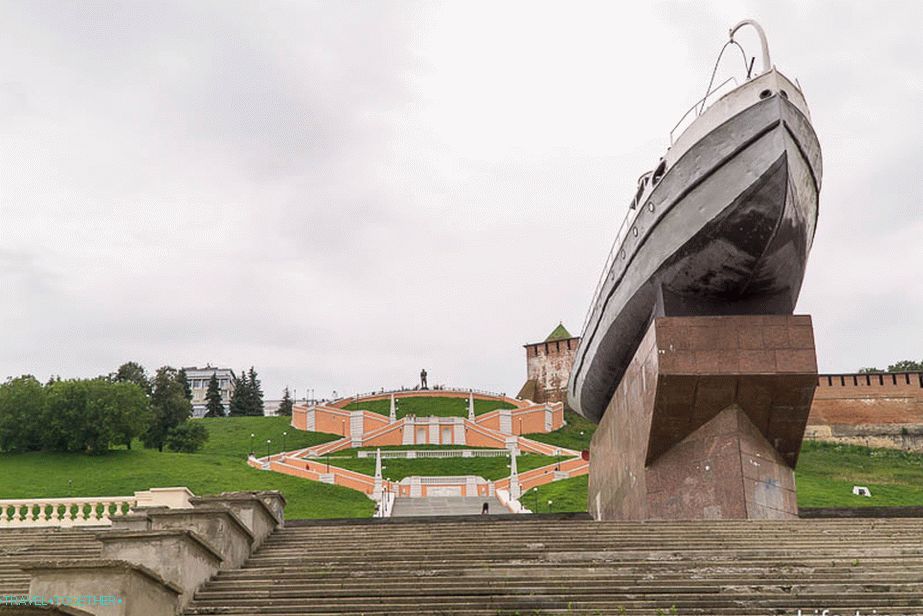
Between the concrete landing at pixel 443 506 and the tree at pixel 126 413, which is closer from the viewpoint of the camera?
the concrete landing at pixel 443 506

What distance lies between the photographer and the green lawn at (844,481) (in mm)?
29297

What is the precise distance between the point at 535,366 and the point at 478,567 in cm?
6495

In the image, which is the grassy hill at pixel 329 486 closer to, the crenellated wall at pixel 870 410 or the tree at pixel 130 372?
the crenellated wall at pixel 870 410

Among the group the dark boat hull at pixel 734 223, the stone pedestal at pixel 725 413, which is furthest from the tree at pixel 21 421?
the stone pedestal at pixel 725 413

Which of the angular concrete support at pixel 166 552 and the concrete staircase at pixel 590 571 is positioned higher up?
the angular concrete support at pixel 166 552

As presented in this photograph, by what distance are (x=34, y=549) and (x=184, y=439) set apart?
40.5 metres

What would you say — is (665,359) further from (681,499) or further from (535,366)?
(535,366)

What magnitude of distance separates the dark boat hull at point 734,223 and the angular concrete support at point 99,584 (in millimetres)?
7762

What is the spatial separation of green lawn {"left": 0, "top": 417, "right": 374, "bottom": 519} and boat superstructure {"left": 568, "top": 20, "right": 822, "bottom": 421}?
695 inches

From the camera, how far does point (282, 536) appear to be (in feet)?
31.1

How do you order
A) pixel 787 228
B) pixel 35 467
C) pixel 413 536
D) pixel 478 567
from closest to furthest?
pixel 478 567, pixel 413 536, pixel 787 228, pixel 35 467

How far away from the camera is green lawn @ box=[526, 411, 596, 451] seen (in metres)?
57.5

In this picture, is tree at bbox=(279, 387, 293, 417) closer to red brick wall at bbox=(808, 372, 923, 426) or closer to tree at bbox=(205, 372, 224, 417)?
tree at bbox=(205, 372, 224, 417)

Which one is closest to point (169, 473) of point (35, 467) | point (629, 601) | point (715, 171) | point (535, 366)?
point (35, 467)
